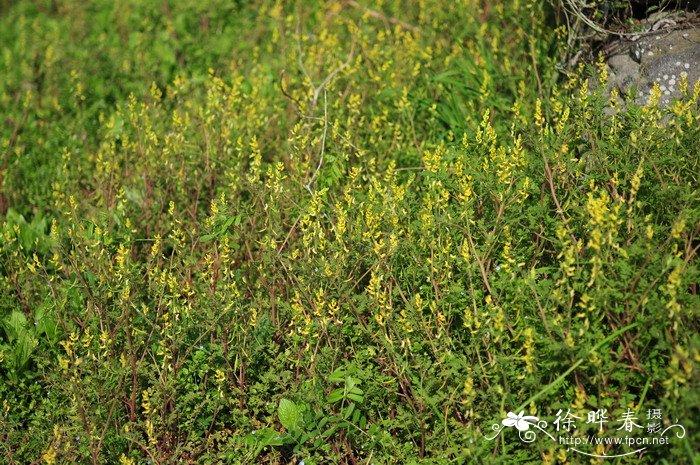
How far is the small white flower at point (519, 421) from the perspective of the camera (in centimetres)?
270

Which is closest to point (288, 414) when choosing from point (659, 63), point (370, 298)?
point (370, 298)

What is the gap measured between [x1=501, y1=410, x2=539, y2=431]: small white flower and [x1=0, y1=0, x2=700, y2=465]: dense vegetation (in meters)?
0.06

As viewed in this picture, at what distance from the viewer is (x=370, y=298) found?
9.70ft

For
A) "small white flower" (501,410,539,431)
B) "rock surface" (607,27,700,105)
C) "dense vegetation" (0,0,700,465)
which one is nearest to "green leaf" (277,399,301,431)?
"dense vegetation" (0,0,700,465)

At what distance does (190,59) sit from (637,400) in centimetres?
424

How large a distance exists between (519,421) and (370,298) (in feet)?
2.32

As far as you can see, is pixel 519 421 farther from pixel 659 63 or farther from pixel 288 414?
pixel 659 63

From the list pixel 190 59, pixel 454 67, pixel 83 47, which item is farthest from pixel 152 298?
pixel 83 47

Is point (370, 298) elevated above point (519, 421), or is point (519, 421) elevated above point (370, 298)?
point (370, 298)

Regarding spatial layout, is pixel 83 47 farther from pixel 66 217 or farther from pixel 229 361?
pixel 229 361

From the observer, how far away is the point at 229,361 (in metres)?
3.22

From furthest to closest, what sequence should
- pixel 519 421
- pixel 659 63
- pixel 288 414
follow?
pixel 659 63
pixel 288 414
pixel 519 421

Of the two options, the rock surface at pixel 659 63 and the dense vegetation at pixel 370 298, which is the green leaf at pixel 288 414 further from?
the rock surface at pixel 659 63

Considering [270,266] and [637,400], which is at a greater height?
[270,266]
